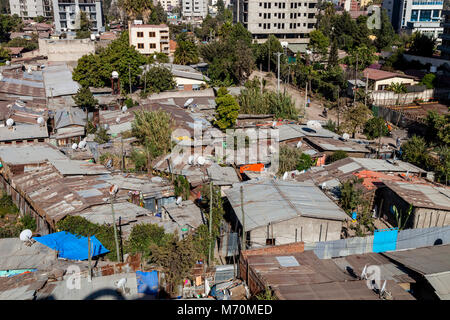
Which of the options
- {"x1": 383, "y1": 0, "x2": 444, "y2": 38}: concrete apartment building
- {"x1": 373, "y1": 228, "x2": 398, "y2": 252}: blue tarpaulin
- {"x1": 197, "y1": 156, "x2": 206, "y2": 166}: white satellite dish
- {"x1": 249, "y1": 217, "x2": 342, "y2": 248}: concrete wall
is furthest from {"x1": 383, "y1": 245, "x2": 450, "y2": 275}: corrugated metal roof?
{"x1": 383, "y1": 0, "x2": 444, "y2": 38}: concrete apartment building

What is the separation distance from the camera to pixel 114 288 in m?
9.73

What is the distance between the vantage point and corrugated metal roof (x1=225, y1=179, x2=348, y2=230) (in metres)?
12.6

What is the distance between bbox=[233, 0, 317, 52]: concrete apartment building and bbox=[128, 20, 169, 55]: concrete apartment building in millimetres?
11973

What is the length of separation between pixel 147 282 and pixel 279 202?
16.3 ft

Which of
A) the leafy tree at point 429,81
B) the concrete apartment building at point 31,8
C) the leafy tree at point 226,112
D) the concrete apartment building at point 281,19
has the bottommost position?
the leafy tree at point 226,112

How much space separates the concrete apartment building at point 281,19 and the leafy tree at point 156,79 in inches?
972

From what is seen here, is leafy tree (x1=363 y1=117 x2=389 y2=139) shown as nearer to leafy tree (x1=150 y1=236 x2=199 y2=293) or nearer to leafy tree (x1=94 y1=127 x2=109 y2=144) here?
leafy tree (x1=94 y1=127 x2=109 y2=144)

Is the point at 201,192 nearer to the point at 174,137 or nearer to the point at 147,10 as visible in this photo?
the point at 174,137

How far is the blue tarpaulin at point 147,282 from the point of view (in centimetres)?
1055

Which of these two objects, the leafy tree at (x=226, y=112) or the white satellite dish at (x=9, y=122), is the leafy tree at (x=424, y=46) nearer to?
the leafy tree at (x=226, y=112)

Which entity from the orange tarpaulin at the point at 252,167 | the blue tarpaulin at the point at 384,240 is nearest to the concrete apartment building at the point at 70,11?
the orange tarpaulin at the point at 252,167

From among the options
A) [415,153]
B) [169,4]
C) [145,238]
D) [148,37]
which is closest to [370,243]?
[145,238]
